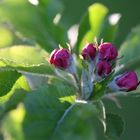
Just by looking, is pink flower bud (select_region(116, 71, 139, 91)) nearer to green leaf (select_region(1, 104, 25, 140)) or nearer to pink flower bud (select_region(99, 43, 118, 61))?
pink flower bud (select_region(99, 43, 118, 61))

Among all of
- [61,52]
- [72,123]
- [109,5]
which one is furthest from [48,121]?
[109,5]

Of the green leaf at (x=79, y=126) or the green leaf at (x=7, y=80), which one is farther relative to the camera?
the green leaf at (x=7, y=80)

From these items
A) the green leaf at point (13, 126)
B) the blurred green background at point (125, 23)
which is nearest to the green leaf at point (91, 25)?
the green leaf at point (13, 126)

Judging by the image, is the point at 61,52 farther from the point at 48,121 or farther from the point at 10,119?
the point at 10,119

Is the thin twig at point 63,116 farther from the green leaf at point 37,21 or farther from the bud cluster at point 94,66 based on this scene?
the green leaf at point 37,21

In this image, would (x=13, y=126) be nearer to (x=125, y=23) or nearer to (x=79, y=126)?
(x=79, y=126)

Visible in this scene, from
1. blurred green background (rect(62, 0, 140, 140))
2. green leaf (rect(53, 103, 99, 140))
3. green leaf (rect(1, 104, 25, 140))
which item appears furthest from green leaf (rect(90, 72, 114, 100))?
blurred green background (rect(62, 0, 140, 140))
